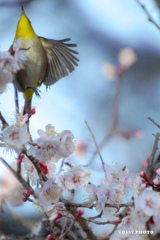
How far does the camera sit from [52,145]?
1195mm

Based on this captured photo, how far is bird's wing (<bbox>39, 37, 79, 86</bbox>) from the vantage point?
1.93 meters

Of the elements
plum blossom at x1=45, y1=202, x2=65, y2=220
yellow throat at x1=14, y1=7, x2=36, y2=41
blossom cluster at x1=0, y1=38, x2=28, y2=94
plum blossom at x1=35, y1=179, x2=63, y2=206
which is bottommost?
plum blossom at x1=45, y1=202, x2=65, y2=220

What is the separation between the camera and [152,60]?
523 centimetres

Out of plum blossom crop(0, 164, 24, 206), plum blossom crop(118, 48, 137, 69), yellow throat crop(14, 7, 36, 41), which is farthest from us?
plum blossom crop(118, 48, 137, 69)

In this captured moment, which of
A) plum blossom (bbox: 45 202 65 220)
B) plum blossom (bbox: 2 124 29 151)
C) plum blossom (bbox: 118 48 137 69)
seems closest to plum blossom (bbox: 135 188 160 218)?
plum blossom (bbox: 45 202 65 220)

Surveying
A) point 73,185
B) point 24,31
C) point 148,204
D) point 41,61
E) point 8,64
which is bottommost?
point 148,204

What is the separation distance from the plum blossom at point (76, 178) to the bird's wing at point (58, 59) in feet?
2.44

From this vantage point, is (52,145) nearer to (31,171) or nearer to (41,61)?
(31,171)

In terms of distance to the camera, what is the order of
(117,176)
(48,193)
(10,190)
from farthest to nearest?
(10,190) < (117,176) < (48,193)

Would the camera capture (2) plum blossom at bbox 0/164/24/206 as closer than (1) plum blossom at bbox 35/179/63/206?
No

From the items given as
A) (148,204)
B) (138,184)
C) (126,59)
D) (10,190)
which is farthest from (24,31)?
(126,59)

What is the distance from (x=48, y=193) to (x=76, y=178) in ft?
0.43

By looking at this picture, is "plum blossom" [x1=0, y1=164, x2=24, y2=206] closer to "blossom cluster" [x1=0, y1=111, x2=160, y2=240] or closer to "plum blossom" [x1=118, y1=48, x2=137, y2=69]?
Result: "blossom cluster" [x1=0, y1=111, x2=160, y2=240]

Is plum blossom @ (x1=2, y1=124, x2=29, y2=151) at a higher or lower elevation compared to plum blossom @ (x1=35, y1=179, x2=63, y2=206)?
higher
